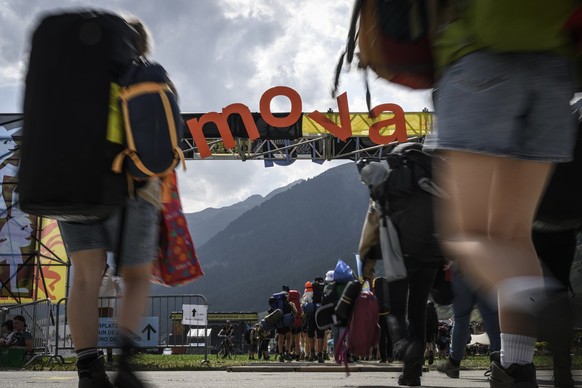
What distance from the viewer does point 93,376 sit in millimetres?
2602

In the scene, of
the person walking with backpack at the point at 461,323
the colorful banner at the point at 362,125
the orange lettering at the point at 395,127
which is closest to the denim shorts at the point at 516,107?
the person walking with backpack at the point at 461,323

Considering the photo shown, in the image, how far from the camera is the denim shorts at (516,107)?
1.57 m

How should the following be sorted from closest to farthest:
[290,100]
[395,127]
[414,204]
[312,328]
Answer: [414,204], [312,328], [395,127], [290,100]

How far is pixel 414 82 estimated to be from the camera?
1.94 metres

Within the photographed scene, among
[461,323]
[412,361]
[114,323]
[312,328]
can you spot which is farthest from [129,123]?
[312,328]

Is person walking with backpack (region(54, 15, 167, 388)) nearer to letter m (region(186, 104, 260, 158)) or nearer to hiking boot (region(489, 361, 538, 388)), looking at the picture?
hiking boot (region(489, 361, 538, 388))

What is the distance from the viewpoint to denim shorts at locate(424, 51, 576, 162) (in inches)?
61.7

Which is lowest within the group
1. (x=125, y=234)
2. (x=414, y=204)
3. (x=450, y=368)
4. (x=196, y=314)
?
(x=450, y=368)

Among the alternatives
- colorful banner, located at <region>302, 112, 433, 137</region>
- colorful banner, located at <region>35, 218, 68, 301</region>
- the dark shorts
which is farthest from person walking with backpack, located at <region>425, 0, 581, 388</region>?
colorful banner, located at <region>35, 218, 68, 301</region>

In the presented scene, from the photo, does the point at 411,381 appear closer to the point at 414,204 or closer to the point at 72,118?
the point at 414,204

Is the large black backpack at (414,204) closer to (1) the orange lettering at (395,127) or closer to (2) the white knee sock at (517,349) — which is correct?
(2) the white knee sock at (517,349)

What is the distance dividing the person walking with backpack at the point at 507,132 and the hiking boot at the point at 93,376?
1.51 m

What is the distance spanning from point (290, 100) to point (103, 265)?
1720 centimetres

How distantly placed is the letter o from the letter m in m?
0.52
